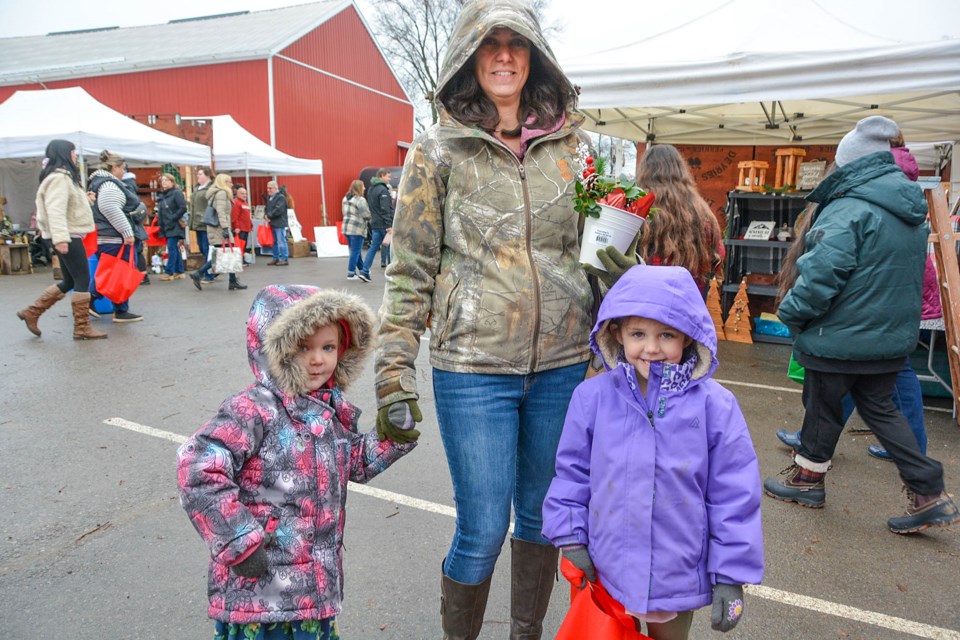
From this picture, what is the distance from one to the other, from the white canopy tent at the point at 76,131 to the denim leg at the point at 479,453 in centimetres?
1164

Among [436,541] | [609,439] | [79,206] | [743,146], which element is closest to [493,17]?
[609,439]

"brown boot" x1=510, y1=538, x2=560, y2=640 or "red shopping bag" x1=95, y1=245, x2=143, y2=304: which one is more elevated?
"red shopping bag" x1=95, y1=245, x2=143, y2=304

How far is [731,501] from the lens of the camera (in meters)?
1.75

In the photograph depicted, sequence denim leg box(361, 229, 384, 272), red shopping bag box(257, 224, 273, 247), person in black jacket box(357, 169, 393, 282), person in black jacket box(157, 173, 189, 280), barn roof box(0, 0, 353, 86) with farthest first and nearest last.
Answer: barn roof box(0, 0, 353, 86) < red shopping bag box(257, 224, 273, 247) < denim leg box(361, 229, 384, 272) < person in black jacket box(357, 169, 393, 282) < person in black jacket box(157, 173, 189, 280)

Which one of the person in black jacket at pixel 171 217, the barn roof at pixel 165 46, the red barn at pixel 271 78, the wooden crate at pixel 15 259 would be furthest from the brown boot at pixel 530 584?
the barn roof at pixel 165 46

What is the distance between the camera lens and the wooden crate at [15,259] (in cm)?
1307

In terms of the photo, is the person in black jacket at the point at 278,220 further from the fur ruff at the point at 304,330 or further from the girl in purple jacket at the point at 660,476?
the girl in purple jacket at the point at 660,476

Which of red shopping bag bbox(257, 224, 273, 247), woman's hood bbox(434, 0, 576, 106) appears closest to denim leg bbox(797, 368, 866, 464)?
woman's hood bbox(434, 0, 576, 106)

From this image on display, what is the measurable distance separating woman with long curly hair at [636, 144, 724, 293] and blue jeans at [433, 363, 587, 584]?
2395 millimetres

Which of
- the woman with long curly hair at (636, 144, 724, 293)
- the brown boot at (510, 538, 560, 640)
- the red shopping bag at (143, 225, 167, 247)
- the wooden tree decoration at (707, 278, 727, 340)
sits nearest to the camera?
the brown boot at (510, 538, 560, 640)

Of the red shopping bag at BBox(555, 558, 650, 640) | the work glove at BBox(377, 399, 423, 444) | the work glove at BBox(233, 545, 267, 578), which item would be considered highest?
the work glove at BBox(377, 399, 423, 444)

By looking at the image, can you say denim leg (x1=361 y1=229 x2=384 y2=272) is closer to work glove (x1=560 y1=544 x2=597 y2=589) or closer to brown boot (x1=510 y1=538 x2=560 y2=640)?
brown boot (x1=510 y1=538 x2=560 y2=640)

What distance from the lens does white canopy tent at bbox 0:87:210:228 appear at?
11.4 meters

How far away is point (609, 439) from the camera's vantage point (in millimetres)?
1847
